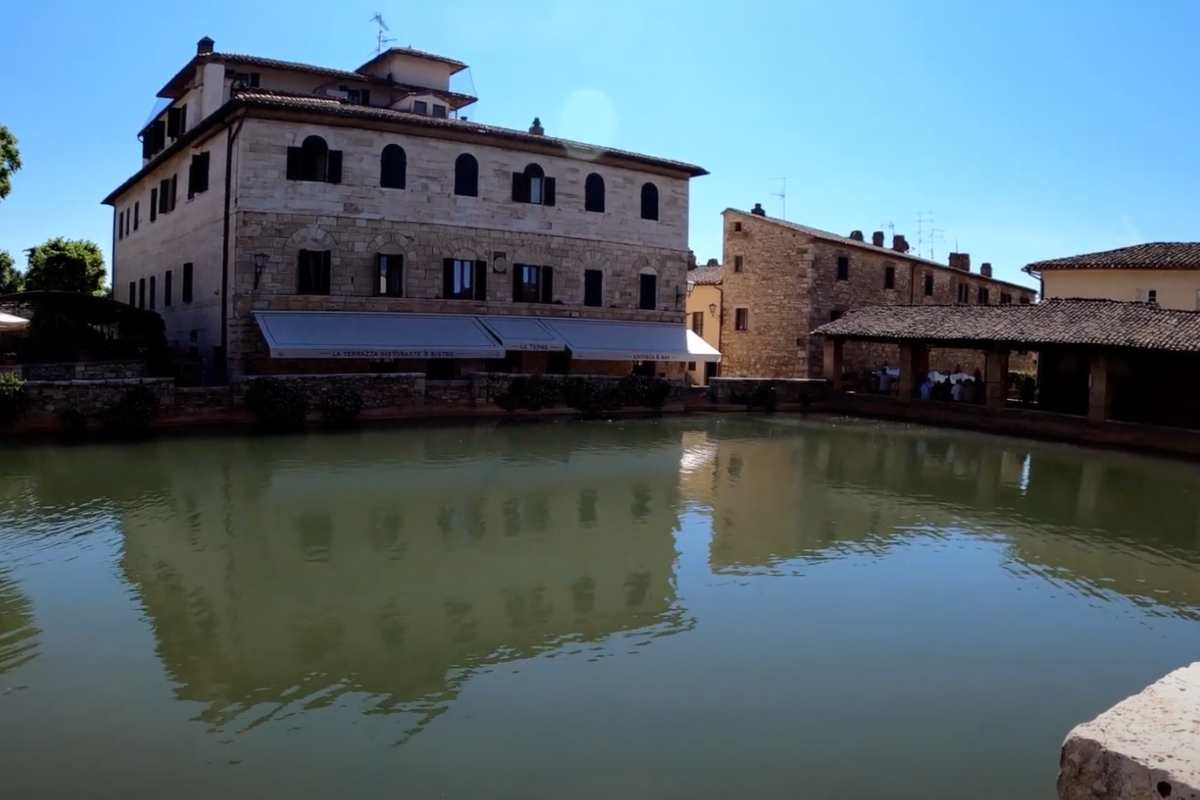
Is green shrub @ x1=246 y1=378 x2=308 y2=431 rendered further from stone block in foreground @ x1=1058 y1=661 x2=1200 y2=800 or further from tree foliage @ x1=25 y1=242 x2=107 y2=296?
tree foliage @ x1=25 y1=242 x2=107 y2=296

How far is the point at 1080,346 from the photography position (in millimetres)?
25359

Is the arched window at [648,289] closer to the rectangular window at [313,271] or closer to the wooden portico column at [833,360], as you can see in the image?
the wooden portico column at [833,360]

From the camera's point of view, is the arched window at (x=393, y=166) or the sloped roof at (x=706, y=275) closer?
the arched window at (x=393, y=166)

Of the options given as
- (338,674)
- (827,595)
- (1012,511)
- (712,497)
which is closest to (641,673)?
(338,674)

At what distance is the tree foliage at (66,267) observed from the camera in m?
45.6

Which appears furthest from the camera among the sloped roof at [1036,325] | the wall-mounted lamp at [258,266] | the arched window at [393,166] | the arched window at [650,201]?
the arched window at [650,201]

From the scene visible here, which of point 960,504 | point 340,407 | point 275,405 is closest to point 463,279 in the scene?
point 340,407

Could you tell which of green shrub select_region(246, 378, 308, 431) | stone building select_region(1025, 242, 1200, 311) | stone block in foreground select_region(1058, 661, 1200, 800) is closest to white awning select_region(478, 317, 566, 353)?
green shrub select_region(246, 378, 308, 431)

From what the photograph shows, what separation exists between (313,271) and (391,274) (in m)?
2.19

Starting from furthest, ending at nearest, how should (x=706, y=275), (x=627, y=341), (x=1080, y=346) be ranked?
(x=706, y=275) < (x=627, y=341) < (x=1080, y=346)

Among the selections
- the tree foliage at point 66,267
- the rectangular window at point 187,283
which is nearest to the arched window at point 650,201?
the rectangular window at point 187,283

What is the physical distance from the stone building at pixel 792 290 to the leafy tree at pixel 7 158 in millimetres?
25672

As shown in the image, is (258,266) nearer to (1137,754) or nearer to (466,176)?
(466,176)

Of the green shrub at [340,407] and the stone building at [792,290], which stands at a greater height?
the stone building at [792,290]
